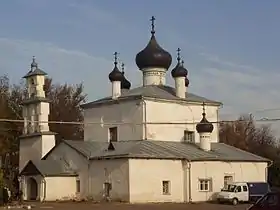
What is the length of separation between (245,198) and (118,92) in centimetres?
1312

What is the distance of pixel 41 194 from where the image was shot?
1815 inches

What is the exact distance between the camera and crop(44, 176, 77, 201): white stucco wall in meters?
46.4

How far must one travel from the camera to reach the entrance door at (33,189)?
47.9m

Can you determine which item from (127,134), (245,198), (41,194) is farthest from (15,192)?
(245,198)

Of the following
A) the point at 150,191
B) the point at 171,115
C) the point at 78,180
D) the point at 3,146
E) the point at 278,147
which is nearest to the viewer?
the point at 150,191

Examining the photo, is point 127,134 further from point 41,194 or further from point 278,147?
point 278,147

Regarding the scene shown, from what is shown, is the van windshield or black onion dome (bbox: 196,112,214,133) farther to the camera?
black onion dome (bbox: 196,112,214,133)

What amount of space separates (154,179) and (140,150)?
215 centimetres

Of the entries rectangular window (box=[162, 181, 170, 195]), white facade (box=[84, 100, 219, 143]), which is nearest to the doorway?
white facade (box=[84, 100, 219, 143])

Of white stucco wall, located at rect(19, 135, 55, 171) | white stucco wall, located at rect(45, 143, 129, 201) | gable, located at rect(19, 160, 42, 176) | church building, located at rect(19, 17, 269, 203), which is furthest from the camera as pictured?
white stucco wall, located at rect(19, 135, 55, 171)

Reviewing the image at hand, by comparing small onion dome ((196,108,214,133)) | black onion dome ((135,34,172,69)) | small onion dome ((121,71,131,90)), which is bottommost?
small onion dome ((196,108,214,133))

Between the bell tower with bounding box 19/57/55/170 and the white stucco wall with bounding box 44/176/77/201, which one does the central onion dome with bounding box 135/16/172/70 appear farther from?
the white stucco wall with bounding box 44/176/77/201

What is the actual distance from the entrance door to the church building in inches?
2.8

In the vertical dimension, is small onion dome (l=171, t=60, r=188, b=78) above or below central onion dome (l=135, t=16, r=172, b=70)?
below
